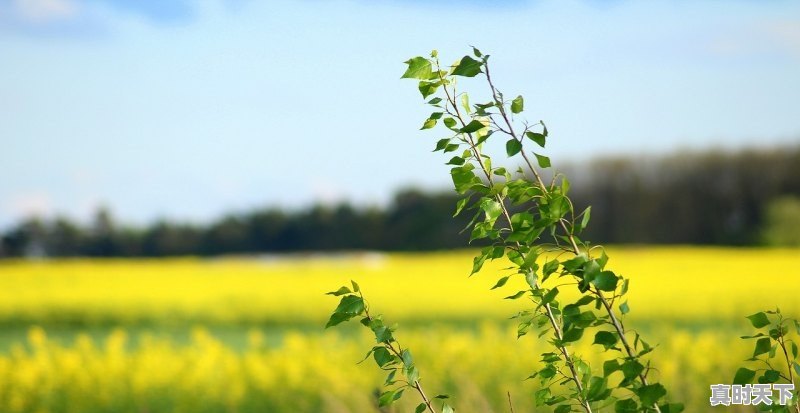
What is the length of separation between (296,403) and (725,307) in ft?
25.1

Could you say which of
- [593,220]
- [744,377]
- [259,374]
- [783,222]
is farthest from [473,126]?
[783,222]

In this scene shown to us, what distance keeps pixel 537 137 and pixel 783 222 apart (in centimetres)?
2087

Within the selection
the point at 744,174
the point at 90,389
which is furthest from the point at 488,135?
the point at 744,174

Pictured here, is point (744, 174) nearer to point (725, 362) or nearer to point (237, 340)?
point (237, 340)

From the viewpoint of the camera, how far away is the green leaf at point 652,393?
1498 millimetres

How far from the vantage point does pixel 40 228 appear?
60.1ft

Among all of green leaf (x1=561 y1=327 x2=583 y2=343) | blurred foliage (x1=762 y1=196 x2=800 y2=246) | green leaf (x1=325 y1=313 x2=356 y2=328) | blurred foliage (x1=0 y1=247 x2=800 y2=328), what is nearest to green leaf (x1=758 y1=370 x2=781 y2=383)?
green leaf (x1=561 y1=327 x2=583 y2=343)

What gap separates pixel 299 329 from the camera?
38.2ft

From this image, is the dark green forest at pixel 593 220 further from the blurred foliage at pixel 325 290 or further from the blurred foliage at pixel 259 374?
the blurred foliage at pixel 259 374

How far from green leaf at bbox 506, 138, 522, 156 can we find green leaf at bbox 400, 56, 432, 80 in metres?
0.21

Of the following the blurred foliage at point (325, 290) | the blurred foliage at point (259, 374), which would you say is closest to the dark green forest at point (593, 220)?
the blurred foliage at point (325, 290)

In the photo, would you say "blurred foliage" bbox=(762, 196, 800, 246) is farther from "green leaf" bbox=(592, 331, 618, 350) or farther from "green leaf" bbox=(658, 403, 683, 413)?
"green leaf" bbox=(592, 331, 618, 350)

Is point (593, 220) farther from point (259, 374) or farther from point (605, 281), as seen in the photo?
point (605, 281)

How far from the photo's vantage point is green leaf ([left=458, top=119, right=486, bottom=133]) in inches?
60.1
